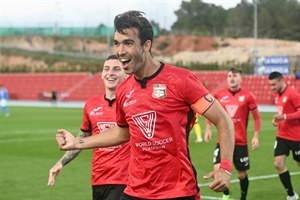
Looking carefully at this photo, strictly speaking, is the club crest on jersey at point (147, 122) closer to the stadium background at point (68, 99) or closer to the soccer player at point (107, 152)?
the soccer player at point (107, 152)

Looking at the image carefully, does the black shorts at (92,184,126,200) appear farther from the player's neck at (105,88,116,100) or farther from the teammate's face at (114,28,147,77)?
the teammate's face at (114,28,147,77)

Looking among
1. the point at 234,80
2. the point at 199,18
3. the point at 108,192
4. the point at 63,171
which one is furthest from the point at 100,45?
the point at 108,192

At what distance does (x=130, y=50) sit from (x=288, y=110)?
7775mm

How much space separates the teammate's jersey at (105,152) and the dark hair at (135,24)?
2429 millimetres

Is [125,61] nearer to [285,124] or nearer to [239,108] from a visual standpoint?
[239,108]

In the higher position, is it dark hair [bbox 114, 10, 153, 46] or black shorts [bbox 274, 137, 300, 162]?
dark hair [bbox 114, 10, 153, 46]

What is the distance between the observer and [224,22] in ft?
415

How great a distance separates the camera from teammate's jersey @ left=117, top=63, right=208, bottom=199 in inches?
213

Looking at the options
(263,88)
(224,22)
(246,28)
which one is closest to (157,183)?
(263,88)

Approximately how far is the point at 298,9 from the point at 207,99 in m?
105

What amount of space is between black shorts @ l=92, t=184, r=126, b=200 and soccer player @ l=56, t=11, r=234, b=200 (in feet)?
6.04

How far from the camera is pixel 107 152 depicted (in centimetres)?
766

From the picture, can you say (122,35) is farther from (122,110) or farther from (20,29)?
(20,29)

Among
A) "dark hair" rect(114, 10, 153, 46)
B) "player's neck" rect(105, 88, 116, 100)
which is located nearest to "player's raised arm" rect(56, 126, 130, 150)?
"dark hair" rect(114, 10, 153, 46)
